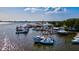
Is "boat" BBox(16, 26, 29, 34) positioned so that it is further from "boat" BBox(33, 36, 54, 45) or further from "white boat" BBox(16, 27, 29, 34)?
"boat" BBox(33, 36, 54, 45)

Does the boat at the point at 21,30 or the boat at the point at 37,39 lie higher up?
the boat at the point at 21,30

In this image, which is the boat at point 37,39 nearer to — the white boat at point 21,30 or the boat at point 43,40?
the boat at point 43,40

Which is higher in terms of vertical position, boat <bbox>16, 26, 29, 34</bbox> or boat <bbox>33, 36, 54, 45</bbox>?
boat <bbox>16, 26, 29, 34</bbox>

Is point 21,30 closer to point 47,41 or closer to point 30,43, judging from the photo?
point 30,43

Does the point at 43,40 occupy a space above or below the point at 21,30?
below

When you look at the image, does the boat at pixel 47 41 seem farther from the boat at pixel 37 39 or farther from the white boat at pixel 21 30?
the white boat at pixel 21 30

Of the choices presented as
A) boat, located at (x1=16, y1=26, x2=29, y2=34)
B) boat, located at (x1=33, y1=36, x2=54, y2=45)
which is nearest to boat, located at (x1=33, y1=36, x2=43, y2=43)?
boat, located at (x1=33, y1=36, x2=54, y2=45)

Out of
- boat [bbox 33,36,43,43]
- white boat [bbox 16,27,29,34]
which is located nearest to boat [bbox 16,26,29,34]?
white boat [bbox 16,27,29,34]

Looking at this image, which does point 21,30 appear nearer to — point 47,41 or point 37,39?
point 37,39

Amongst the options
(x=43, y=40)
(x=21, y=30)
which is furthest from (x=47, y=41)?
(x=21, y=30)

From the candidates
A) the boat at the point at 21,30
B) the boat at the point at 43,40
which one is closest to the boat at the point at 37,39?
the boat at the point at 43,40
